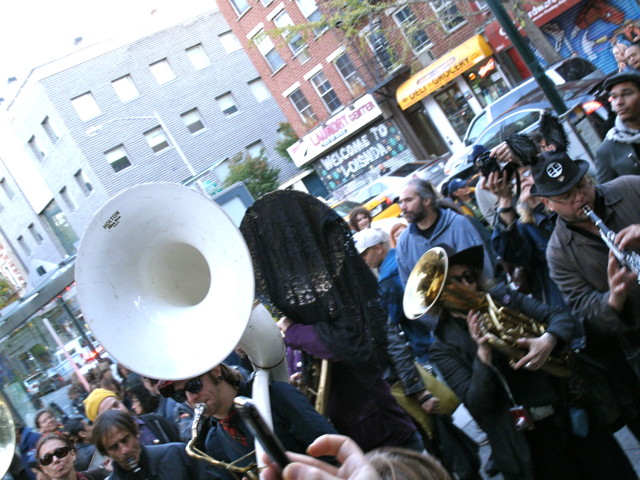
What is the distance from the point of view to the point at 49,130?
117 feet

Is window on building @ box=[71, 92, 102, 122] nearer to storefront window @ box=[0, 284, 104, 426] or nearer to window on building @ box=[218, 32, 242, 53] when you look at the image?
window on building @ box=[218, 32, 242, 53]

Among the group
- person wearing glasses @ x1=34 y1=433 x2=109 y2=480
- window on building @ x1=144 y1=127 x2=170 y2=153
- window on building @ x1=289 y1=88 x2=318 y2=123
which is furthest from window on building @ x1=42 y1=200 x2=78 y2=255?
person wearing glasses @ x1=34 y1=433 x2=109 y2=480

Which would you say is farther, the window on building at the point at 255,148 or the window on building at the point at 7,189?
the window on building at the point at 7,189

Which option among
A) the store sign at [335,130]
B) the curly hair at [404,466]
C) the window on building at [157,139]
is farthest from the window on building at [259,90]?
the curly hair at [404,466]

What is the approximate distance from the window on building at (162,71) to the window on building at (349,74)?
1162cm

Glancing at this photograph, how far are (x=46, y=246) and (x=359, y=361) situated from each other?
41.5m

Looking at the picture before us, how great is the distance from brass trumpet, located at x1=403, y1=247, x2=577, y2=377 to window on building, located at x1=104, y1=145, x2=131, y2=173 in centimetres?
3369

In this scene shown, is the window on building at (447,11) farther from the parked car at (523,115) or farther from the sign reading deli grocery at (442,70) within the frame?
the parked car at (523,115)

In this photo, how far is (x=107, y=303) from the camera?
110 inches

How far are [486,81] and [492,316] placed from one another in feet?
73.4

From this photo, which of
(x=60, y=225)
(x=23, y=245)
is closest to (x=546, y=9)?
(x=60, y=225)

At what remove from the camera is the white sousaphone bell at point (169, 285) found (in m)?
2.68

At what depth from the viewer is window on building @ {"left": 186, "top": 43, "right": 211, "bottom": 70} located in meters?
37.2

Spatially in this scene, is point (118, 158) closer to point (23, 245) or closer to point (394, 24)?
point (23, 245)
